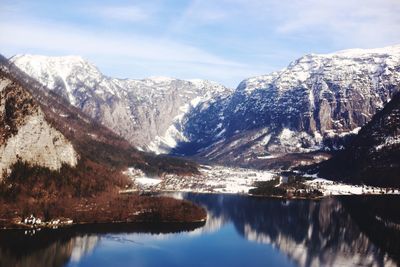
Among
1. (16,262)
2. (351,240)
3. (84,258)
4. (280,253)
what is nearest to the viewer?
(16,262)

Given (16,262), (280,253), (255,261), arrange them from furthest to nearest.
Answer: (280,253) → (255,261) → (16,262)

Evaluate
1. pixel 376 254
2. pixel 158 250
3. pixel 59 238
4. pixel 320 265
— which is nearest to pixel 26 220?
pixel 59 238

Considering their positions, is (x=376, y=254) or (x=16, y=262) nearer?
(x=16, y=262)

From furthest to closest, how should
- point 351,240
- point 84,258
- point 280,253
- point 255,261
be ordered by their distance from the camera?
point 351,240 < point 280,253 < point 255,261 < point 84,258

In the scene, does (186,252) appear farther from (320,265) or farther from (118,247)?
(320,265)

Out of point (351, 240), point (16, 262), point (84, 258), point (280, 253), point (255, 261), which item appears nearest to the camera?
point (16, 262)

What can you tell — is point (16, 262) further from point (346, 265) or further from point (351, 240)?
point (351, 240)

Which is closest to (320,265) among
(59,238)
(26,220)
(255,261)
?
(255,261)

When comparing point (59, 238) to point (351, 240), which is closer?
point (59, 238)
